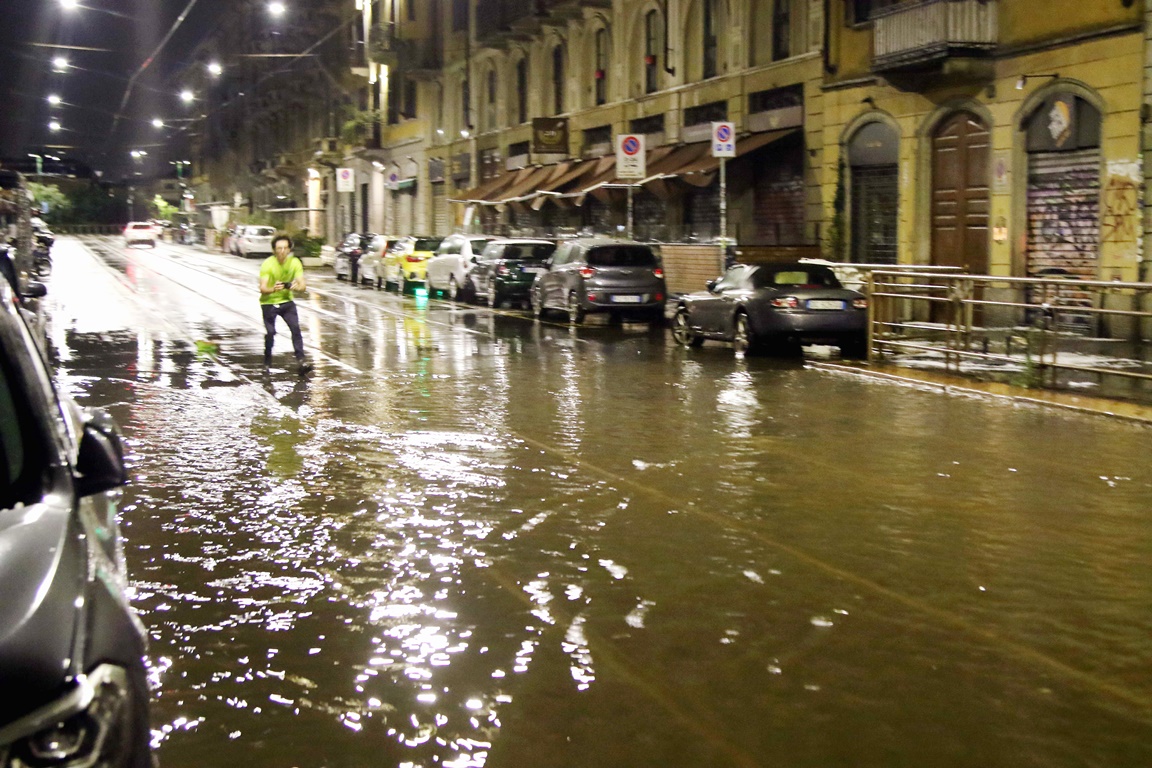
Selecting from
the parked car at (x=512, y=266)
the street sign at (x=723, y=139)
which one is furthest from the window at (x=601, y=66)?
the street sign at (x=723, y=139)

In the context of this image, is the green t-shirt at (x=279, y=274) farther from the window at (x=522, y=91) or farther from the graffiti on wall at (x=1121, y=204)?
the window at (x=522, y=91)

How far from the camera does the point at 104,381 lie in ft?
54.6

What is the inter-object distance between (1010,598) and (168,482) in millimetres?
5660

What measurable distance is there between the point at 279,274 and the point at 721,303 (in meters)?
6.54

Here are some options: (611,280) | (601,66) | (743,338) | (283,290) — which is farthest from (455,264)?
(283,290)

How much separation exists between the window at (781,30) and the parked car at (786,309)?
40.9 ft

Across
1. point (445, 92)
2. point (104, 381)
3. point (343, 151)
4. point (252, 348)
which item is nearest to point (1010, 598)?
point (104, 381)

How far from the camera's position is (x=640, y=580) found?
6.85 metres

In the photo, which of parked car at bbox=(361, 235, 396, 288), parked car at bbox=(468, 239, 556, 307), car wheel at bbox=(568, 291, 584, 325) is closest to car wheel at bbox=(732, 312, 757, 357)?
car wheel at bbox=(568, 291, 584, 325)

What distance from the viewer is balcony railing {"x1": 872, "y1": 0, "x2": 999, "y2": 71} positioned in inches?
965

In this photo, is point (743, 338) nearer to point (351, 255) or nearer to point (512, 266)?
point (512, 266)

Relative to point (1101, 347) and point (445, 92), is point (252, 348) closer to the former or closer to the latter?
point (1101, 347)

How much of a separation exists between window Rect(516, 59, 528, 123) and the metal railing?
3145cm

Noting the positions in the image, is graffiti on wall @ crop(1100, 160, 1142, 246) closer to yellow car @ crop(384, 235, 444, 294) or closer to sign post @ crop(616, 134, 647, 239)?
sign post @ crop(616, 134, 647, 239)
